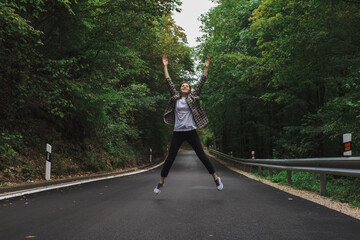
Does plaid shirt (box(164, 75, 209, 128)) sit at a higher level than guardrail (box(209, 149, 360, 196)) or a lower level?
higher

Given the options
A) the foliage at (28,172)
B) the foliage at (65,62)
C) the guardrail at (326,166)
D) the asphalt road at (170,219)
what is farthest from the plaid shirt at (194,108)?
the foliage at (28,172)

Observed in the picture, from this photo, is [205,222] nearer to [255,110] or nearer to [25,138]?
[25,138]

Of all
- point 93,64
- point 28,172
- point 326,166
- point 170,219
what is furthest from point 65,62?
point 326,166

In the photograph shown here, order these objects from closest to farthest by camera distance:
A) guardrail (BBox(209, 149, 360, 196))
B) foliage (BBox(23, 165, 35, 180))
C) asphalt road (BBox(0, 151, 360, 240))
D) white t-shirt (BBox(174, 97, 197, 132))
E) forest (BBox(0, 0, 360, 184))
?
asphalt road (BBox(0, 151, 360, 240))
guardrail (BBox(209, 149, 360, 196))
white t-shirt (BBox(174, 97, 197, 132))
foliage (BBox(23, 165, 35, 180))
forest (BBox(0, 0, 360, 184))

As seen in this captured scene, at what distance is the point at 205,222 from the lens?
377 centimetres

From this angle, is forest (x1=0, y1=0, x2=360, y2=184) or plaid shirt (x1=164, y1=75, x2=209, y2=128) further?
forest (x1=0, y1=0, x2=360, y2=184)

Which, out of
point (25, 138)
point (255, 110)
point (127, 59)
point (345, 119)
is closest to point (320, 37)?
point (345, 119)

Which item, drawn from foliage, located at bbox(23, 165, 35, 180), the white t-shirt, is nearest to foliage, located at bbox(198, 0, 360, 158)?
the white t-shirt

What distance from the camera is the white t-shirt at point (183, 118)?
542cm

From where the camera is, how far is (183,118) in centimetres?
546

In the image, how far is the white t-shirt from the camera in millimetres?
5418

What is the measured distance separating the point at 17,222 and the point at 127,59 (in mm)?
8330

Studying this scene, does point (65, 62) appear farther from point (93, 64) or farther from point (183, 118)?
point (183, 118)

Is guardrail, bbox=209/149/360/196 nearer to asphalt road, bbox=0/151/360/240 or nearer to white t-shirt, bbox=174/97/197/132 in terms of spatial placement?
asphalt road, bbox=0/151/360/240
